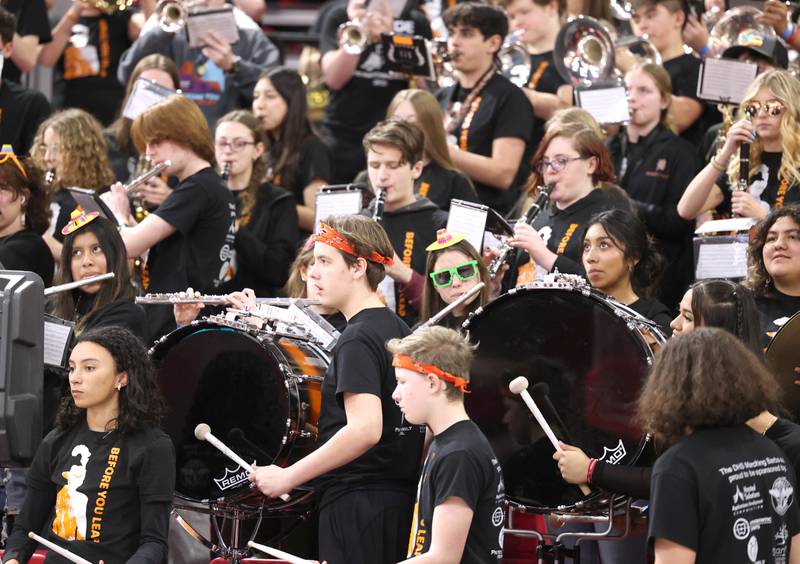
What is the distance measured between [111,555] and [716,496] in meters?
2.32

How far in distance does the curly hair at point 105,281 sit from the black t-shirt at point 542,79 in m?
3.31

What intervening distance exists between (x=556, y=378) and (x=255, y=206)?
10.5 ft

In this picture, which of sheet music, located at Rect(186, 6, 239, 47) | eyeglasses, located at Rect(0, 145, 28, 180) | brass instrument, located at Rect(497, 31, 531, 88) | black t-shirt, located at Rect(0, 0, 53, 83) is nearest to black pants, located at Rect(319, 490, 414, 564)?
eyeglasses, located at Rect(0, 145, 28, 180)

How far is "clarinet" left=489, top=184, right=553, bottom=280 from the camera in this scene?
680 centimetres

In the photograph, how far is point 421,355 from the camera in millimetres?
4887

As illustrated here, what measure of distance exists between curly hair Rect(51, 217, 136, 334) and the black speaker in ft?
4.68

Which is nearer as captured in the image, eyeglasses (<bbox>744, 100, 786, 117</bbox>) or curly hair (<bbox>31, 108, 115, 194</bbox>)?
eyeglasses (<bbox>744, 100, 786, 117</bbox>)

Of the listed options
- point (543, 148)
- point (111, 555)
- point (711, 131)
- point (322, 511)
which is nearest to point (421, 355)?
point (322, 511)

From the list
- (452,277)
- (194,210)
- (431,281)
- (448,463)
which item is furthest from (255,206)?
(448,463)

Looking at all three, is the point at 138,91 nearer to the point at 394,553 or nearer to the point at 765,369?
the point at 394,553

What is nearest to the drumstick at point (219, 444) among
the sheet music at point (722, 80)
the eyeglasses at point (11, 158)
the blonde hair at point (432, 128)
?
the eyeglasses at point (11, 158)

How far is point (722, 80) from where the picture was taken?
7.57 metres

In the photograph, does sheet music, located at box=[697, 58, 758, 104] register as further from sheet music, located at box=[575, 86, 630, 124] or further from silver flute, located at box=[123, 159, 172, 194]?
silver flute, located at box=[123, 159, 172, 194]

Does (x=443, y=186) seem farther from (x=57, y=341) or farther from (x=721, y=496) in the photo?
(x=721, y=496)
